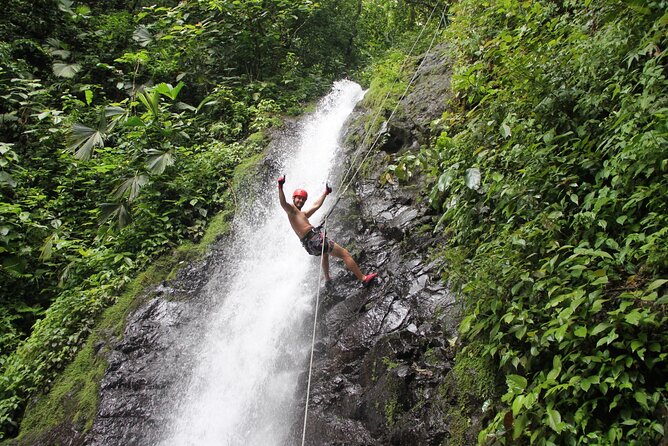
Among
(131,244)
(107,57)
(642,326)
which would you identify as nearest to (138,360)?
(131,244)

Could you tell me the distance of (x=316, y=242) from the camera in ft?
17.0

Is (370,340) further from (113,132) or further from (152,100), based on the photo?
(113,132)

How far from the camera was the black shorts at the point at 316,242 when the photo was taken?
16.9ft

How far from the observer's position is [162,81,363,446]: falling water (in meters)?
Answer: 4.74

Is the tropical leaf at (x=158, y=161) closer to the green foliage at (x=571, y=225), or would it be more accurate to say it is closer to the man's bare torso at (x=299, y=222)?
the man's bare torso at (x=299, y=222)

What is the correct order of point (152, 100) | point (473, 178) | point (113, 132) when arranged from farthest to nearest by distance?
1. point (113, 132)
2. point (152, 100)
3. point (473, 178)

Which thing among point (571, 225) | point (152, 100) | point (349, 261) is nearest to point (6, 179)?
point (152, 100)

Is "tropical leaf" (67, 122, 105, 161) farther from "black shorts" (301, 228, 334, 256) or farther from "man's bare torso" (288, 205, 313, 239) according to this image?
"black shorts" (301, 228, 334, 256)

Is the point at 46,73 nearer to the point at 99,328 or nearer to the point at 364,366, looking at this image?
the point at 99,328

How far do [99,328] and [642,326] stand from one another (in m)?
6.48

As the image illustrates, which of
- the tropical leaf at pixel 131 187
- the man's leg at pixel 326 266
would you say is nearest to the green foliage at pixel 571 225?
the man's leg at pixel 326 266

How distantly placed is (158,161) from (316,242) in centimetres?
386

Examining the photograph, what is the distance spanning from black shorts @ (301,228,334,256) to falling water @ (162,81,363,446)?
77 centimetres

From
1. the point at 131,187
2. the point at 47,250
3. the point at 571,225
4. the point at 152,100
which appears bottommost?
the point at 571,225
